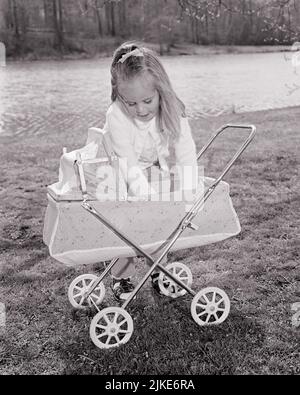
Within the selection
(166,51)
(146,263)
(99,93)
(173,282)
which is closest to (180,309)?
(173,282)

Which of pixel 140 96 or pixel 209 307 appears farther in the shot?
pixel 209 307

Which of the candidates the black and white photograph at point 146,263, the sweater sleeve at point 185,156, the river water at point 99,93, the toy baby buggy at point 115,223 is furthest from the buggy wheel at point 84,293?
the river water at point 99,93

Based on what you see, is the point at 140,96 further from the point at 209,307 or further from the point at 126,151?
the point at 209,307

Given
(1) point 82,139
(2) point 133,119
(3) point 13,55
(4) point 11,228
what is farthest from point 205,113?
(3) point 13,55

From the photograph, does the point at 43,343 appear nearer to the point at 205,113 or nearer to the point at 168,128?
the point at 168,128

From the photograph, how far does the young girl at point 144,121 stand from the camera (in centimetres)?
255

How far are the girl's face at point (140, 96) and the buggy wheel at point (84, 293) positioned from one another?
1.03m

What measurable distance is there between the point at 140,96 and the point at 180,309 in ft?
4.02

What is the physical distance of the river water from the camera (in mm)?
12156

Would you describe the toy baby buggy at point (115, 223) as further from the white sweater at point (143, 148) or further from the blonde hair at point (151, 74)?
the blonde hair at point (151, 74)

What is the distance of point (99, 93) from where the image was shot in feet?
55.1

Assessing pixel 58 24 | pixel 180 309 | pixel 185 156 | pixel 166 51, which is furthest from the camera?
pixel 166 51

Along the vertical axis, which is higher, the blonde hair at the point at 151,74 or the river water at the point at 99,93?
the blonde hair at the point at 151,74

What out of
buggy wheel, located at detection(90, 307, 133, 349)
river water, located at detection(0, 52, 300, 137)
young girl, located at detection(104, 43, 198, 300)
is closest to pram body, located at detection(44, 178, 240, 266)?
young girl, located at detection(104, 43, 198, 300)
